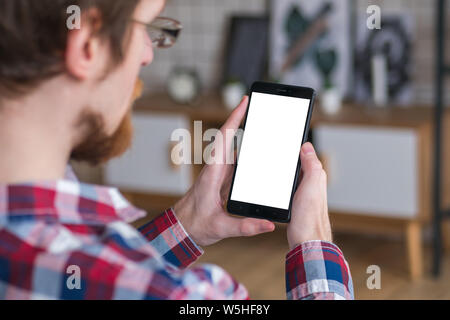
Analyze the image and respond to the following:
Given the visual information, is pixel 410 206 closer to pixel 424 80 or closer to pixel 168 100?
pixel 424 80

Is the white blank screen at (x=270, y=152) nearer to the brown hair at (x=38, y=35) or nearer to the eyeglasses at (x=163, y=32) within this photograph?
the eyeglasses at (x=163, y=32)

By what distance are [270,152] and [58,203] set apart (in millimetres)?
505

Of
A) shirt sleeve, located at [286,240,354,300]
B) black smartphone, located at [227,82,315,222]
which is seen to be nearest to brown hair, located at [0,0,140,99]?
shirt sleeve, located at [286,240,354,300]

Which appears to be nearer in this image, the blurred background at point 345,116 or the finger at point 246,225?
the finger at point 246,225

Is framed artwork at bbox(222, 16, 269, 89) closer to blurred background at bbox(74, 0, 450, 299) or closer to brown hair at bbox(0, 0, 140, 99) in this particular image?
blurred background at bbox(74, 0, 450, 299)

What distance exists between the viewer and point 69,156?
73 centimetres

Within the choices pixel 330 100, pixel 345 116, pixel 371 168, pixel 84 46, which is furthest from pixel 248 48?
pixel 84 46

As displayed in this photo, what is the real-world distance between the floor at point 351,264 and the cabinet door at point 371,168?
238 millimetres

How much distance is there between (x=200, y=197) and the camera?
102 centimetres

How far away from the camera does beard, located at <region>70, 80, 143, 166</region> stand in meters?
0.70

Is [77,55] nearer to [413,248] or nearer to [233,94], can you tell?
[413,248]

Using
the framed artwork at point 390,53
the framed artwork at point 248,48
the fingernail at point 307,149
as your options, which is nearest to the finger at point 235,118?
the fingernail at point 307,149

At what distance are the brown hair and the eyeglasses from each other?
3.3 inches

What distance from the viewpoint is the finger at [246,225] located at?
992 mm
